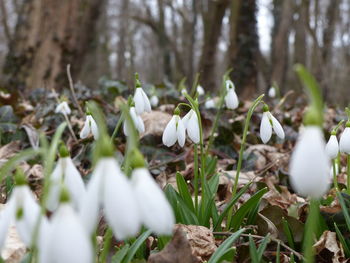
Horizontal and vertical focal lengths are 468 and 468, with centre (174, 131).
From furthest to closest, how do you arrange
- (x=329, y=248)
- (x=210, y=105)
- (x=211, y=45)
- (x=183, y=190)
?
(x=211, y=45) < (x=210, y=105) < (x=183, y=190) < (x=329, y=248)

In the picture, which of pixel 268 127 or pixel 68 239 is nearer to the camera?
pixel 68 239

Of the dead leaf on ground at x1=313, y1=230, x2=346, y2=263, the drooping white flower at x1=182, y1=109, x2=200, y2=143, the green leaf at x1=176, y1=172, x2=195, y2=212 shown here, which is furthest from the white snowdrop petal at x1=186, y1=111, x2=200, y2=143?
the dead leaf on ground at x1=313, y1=230, x2=346, y2=263

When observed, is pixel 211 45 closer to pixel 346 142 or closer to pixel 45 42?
pixel 45 42

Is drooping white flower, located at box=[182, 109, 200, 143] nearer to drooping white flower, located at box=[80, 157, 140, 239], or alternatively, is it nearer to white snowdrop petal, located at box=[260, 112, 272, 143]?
white snowdrop petal, located at box=[260, 112, 272, 143]

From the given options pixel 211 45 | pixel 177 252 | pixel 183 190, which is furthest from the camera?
pixel 211 45

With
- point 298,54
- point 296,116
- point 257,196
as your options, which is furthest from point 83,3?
point 298,54

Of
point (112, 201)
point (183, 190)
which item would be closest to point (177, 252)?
point (183, 190)
